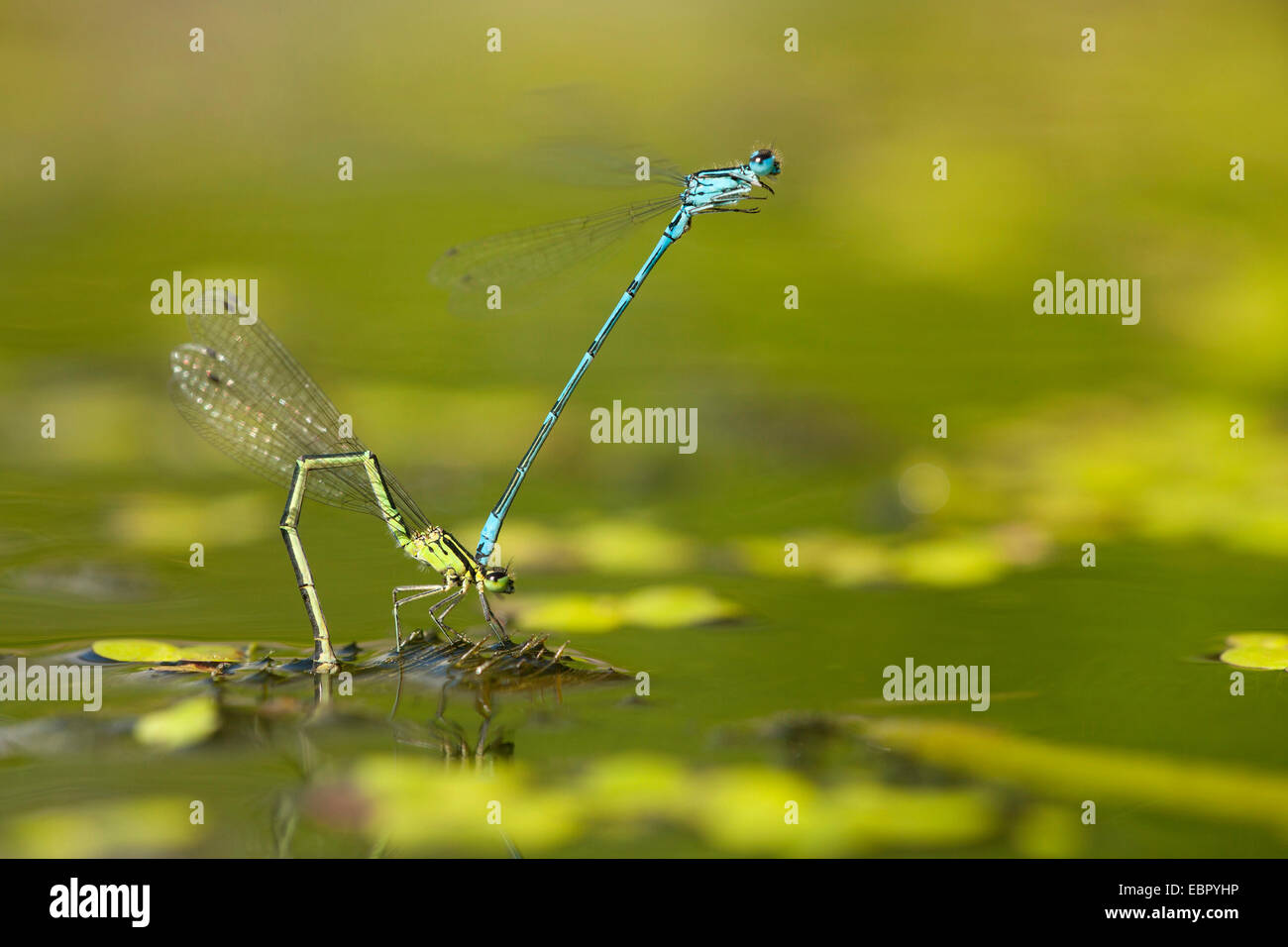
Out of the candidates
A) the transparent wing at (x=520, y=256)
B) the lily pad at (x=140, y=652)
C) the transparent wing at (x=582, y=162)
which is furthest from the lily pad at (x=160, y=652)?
the transparent wing at (x=582, y=162)

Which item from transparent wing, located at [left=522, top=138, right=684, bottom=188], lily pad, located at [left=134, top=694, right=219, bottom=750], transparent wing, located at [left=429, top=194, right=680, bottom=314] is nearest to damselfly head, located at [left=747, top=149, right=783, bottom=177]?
transparent wing, located at [left=522, top=138, right=684, bottom=188]

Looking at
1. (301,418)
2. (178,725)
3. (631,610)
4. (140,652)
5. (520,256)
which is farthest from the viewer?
(520,256)

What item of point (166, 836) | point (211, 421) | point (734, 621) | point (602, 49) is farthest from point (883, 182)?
point (166, 836)

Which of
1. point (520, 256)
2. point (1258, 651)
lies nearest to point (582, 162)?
point (520, 256)

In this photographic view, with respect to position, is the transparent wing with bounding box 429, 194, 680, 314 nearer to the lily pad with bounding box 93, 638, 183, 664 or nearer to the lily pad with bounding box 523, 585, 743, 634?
the lily pad with bounding box 523, 585, 743, 634

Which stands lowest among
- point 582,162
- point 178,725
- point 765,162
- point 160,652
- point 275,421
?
point 178,725

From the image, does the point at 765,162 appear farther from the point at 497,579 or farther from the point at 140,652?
the point at 140,652
